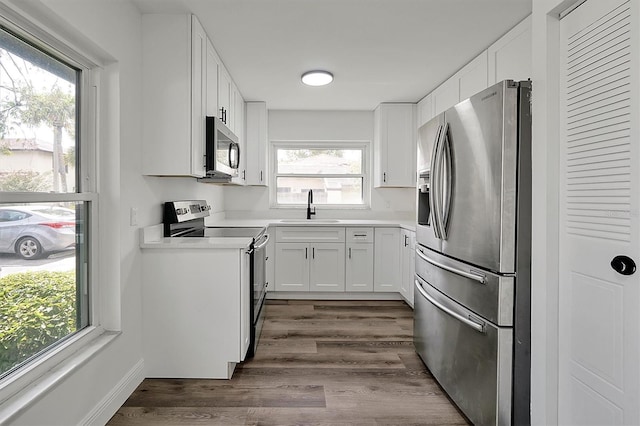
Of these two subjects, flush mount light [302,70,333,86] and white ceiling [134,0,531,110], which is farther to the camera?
flush mount light [302,70,333,86]

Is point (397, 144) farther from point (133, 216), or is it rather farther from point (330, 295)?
point (133, 216)

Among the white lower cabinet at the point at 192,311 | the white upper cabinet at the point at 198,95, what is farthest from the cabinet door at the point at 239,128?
the white lower cabinet at the point at 192,311

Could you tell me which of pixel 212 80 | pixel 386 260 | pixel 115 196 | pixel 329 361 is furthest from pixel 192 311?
pixel 386 260

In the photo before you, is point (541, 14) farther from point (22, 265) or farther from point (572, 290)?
point (22, 265)

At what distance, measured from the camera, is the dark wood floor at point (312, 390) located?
193 cm

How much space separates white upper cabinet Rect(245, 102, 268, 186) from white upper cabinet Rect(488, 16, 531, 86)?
2537mm

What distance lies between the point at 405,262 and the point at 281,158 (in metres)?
2.07

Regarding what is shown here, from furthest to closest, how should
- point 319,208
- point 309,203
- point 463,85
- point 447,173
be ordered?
point 319,208
point 309,203
point 463,85
point 447,173

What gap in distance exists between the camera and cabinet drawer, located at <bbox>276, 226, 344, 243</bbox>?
4.11 meters

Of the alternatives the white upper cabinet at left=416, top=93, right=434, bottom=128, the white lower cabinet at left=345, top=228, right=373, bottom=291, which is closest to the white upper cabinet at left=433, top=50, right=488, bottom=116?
the white upper cabinet at left=416, top=93, right=434, bottom=128

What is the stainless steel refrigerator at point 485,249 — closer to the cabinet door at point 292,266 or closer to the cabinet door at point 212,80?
the cabinet door at point 212,80

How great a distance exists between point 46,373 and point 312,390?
1.35m

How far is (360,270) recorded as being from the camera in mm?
4145

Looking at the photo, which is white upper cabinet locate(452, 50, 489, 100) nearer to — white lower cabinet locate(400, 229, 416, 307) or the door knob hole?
white lower cabinet locate(400, 229, 416, 307)
